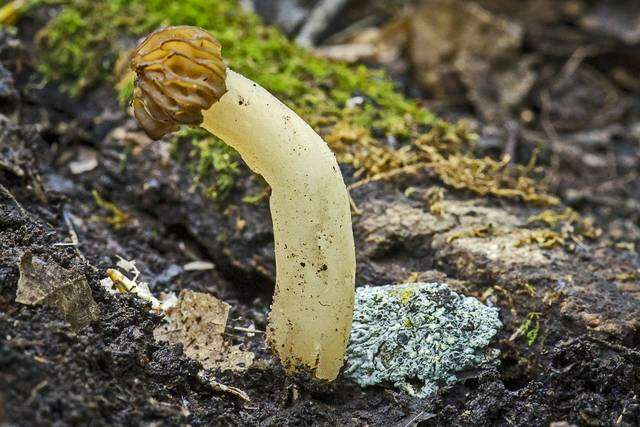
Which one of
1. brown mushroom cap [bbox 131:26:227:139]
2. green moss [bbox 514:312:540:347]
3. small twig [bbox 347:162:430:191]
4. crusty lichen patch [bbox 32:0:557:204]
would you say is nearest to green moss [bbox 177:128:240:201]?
crusty lichen patch [bbox 32:0:557:204]

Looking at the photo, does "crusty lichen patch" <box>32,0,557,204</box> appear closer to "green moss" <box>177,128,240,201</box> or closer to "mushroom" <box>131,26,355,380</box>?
"green moss" <box>177,128,240,201</box>

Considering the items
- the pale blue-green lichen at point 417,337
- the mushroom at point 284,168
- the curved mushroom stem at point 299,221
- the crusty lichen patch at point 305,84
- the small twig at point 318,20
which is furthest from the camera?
the small twig at point 318,20

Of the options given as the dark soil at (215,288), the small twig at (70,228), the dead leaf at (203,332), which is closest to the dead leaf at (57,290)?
the dark soil at (215,288)

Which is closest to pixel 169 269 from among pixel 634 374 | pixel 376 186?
pixel 376 186

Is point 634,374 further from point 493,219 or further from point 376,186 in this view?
point 376,186

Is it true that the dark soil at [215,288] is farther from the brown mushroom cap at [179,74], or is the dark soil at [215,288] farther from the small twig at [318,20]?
the small twig at [318,20]
